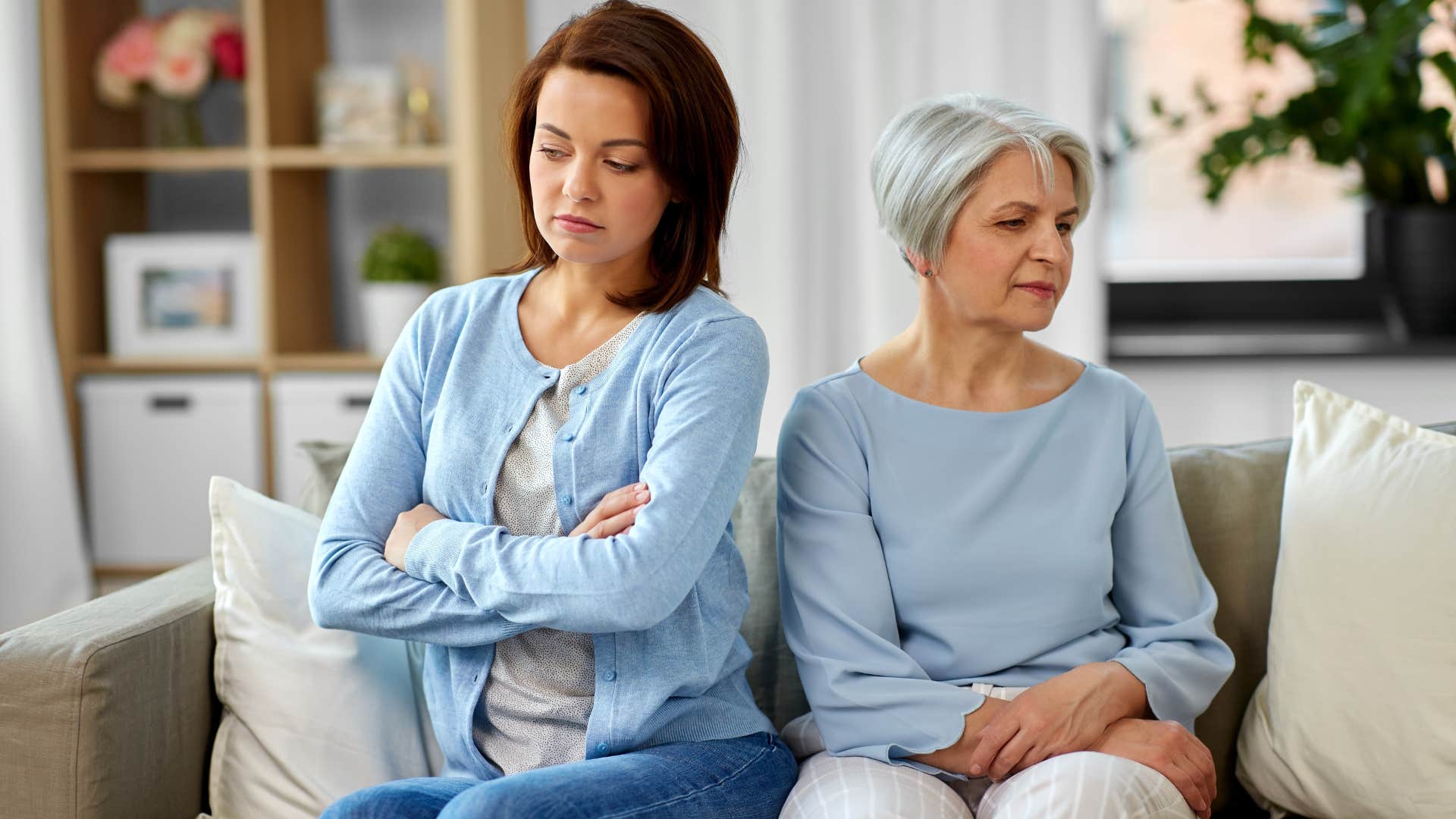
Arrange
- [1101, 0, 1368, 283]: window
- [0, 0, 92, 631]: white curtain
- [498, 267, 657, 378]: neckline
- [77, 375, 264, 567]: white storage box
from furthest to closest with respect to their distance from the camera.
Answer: [1101, 0, 1368, 283]: window, [77, 375, 264, 567]: white storage box, [0, 0, 92, 631]: white curtain, [498, 267, 657, 378]: neckline

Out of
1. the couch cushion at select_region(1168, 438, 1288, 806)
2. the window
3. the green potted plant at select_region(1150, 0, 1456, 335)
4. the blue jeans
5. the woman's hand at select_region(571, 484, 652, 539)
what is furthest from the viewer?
the window

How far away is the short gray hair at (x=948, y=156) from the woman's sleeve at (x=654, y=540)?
0.25 metres

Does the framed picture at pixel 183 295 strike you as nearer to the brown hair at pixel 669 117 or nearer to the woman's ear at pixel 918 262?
the brown hair at pixel 669 117

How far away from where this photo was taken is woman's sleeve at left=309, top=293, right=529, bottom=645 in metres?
1.33

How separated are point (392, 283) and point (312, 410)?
32 cm

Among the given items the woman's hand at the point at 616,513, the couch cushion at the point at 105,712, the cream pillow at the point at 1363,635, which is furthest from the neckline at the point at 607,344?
the cream pillow at the point at 1363,635

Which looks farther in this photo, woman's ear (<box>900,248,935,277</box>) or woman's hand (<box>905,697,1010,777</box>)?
woman's ear (<box>900,248,935,277</box>)

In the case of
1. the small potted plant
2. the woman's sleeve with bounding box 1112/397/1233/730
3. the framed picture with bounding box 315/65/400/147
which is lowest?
the woman's sleeve with bounding box 1112/397/1233/730

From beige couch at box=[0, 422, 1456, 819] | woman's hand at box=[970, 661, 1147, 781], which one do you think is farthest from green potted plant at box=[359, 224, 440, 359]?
woman's hand at box=[970, 661, 1147, 781]

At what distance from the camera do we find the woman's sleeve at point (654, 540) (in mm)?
1247

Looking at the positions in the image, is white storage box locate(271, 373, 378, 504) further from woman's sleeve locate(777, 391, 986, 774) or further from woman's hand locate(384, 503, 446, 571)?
woman's sleeve locate(777, 391, 986, 774)

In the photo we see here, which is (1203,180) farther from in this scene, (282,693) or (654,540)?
(282,693)

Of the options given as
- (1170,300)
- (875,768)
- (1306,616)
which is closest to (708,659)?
(875,768)

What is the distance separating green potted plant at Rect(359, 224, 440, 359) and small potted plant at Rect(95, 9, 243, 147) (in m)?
0.50
